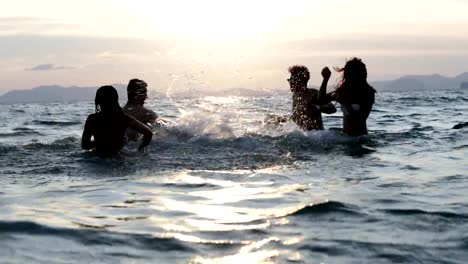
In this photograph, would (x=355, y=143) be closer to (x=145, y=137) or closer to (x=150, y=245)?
(x=145, y=137)

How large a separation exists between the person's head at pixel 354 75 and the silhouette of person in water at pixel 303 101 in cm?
80

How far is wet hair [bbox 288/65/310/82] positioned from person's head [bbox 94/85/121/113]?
4.10 meters

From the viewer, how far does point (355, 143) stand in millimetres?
11523

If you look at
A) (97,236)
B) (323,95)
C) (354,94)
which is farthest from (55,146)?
(97,236)

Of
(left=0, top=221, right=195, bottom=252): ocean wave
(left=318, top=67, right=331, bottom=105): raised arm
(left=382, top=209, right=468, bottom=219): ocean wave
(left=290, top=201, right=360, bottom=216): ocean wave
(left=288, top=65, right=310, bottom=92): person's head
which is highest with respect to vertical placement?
(left=288, top=65, right=310, bottom=92): person's head

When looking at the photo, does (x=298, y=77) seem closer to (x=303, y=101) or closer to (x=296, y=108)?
(x=303, y=101)

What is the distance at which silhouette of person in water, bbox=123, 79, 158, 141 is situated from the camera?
39.3ft

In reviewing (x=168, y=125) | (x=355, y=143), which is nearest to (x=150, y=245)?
(x=355, y=143)

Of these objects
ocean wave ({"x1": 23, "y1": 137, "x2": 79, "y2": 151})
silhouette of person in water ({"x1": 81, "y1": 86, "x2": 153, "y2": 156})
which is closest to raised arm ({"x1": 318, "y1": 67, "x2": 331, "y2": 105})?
silhouette of person in water ({"x1": 81, "y1": 86, "x2": 153, "y2": 156})

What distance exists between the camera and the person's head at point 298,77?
39.4ft

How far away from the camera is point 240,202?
255 inches

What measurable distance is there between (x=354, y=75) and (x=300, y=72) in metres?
1.29

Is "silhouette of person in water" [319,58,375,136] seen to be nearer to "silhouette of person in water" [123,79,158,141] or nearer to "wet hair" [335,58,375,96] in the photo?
"wet hair" [335,58,375,96]

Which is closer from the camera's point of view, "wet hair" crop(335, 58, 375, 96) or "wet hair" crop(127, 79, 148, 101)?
"wet hair" crop(335, 58, 375, 96)
